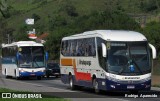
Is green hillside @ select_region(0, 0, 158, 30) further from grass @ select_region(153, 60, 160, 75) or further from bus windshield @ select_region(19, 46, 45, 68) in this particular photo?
bus windshield @ select_region(19, 46, 45, 68)

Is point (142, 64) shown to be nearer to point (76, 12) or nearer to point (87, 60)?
point (87, 60)

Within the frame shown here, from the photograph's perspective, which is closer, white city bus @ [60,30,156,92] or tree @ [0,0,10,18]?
tree @ [0,0,10,18]

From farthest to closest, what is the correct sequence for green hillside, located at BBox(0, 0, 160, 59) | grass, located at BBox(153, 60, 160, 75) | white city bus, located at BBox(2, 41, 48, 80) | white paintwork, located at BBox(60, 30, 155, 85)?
green hillside, located at BBox(0, 0, 160, 59), white city bus, located at BBox(2, 41, 48, 80), grass, located at BBox(153, 60, 160, 75), white paintwork, located at BBox(60, 30, 155, 85)

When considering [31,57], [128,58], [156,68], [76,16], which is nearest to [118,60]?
[128,58]

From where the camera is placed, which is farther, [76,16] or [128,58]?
[76,16]

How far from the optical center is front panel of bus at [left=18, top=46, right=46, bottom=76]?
140 ft

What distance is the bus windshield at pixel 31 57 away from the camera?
4262cm

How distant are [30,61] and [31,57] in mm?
369

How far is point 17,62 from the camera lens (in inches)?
1679

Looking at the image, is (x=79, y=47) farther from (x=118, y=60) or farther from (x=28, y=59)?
(x=28, y=59)

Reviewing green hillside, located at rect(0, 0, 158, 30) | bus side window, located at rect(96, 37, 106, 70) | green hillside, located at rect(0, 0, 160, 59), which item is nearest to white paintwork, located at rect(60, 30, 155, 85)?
bus side window, located at rect(96, 37, 106, 70)

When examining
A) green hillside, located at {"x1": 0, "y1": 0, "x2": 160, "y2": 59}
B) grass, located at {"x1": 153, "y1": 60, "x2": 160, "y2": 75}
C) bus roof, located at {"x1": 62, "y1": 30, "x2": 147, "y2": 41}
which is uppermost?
green hillside, located at {"x1": 0, "y1": 0, "x2": 160, "y2": 59}

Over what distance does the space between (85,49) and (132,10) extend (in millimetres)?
105051

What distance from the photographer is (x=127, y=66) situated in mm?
22922
